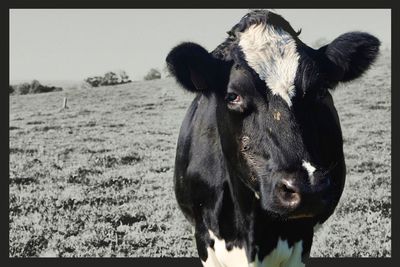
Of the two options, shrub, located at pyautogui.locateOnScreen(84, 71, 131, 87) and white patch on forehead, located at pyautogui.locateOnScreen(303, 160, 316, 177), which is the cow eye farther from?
shrub, located at pyautogui.locateOnScreen(84, 71, 131, 87)

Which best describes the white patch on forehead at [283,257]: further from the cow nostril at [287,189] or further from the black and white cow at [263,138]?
the cow nostril at [287,189]

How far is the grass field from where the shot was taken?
44.0ft

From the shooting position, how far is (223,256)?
6387mm

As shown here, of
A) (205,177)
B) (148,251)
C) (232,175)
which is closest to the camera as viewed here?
(232,175)

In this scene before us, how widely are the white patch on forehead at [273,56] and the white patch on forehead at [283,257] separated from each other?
4.96 ft

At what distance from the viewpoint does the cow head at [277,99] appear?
500cm

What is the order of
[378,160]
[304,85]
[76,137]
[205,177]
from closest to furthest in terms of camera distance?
[304,85] < [205,177] < [378,160] < [76,137]

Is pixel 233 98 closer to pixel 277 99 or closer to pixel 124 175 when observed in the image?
pixel 277 99

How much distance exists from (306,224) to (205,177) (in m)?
1.01

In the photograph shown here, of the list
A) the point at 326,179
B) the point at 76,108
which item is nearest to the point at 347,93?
the point at 76,108

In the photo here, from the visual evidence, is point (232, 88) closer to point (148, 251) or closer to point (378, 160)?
point (148, 251)

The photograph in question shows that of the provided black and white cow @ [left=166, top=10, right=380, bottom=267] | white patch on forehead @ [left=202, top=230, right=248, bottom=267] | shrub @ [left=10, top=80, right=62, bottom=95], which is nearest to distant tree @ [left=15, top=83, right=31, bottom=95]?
shrub @ [left=10, top=80, right=62, bottom=95]

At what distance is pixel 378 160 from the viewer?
16.4 meters

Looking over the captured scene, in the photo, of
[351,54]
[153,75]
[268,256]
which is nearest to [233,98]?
[351,54]
